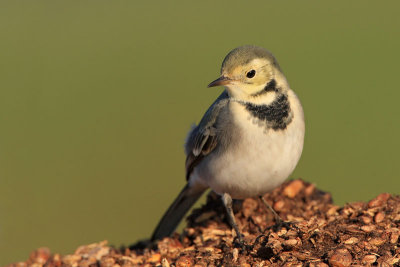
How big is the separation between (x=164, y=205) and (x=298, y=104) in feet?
21.6

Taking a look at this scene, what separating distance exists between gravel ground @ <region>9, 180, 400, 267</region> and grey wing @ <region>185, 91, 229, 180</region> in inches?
32.8

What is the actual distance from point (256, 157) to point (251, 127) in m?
0.33

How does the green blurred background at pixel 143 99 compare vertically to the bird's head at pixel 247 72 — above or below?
above

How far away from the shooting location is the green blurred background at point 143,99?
1293 cm

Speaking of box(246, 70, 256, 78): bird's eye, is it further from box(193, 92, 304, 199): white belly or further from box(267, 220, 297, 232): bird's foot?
box(267, 220, 297, 232): bird's foot

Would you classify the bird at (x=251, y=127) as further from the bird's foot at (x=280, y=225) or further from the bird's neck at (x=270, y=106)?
the bird's foot at (x=280, y=225)

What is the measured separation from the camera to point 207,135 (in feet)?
23.5

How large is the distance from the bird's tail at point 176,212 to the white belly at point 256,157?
1113 millimetres

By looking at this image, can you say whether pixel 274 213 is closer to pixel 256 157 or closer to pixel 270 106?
pixel 256 157

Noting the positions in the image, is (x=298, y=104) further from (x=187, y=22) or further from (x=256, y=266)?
(x=187, y=22)

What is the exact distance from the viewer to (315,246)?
583cm

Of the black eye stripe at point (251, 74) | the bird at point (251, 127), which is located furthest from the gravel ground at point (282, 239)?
the black eye stripe at point (251, 74)

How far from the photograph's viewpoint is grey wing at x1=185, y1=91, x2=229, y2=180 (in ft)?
23.2

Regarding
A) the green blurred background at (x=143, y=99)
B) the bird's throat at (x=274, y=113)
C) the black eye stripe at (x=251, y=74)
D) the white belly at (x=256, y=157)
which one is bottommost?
the white belly at (x=256, y=157)
